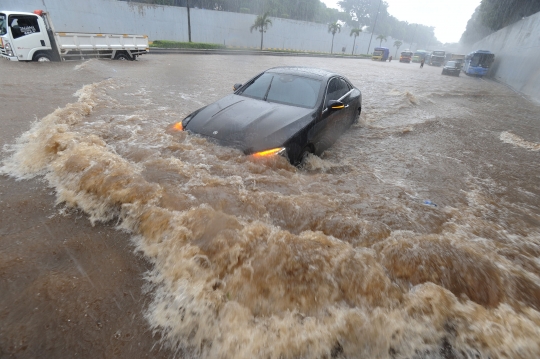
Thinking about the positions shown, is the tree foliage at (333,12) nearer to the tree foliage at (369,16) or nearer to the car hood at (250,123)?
the tree foliage at (369,16)

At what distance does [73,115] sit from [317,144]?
5120 mm

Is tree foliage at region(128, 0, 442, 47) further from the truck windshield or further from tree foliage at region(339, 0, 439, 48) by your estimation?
the truck windshield

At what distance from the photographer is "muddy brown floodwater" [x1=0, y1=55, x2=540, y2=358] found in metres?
1.92

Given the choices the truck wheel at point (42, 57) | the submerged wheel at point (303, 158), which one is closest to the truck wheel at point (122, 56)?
the truck wheel at point (42, 57)

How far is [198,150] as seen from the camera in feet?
13.2

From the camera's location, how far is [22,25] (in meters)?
12.1

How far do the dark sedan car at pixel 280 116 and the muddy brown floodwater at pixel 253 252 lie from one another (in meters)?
0.24

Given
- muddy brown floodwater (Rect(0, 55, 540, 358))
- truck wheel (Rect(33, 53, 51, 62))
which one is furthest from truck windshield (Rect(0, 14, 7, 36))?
muddy brown floodwater (Rect(0, 55, 540, 358))

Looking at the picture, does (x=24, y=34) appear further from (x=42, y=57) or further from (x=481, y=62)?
(x=481, y=62)

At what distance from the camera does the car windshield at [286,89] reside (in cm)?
457

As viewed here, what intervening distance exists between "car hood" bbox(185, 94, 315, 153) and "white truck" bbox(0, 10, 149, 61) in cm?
1303

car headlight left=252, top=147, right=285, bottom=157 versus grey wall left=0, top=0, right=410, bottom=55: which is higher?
grey wall left=0, top=0, right=410, bottom=55

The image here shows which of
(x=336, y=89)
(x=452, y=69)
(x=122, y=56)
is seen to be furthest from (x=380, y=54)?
(x=336, y=89)

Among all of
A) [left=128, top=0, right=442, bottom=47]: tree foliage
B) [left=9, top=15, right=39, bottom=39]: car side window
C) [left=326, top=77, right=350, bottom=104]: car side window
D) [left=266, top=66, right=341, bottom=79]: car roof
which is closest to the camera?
[left=326, top=77, right=350, bottom=104]: car side window
